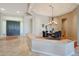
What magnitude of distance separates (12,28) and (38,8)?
77 centimetres

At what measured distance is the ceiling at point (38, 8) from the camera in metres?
2.92

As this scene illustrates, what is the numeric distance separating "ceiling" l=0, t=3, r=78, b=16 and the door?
0.77 feet

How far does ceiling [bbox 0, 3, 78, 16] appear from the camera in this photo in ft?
9.57

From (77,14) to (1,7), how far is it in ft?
5.63

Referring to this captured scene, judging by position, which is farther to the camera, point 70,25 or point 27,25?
point 27,25

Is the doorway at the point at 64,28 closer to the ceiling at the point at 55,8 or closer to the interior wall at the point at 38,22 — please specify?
the ceiling at the point at 55,8

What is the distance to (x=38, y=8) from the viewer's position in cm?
300

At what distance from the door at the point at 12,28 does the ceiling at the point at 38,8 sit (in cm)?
24

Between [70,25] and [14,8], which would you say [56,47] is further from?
[14,8]

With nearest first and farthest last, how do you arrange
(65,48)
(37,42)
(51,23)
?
(65,48)
(51,23)
(37,42)

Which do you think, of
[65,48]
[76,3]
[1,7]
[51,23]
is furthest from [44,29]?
[1,7]

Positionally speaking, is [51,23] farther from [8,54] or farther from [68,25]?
[8,54]

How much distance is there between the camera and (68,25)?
9.72 ft

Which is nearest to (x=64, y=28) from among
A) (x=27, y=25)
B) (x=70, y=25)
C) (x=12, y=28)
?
(x=70, y=25)
